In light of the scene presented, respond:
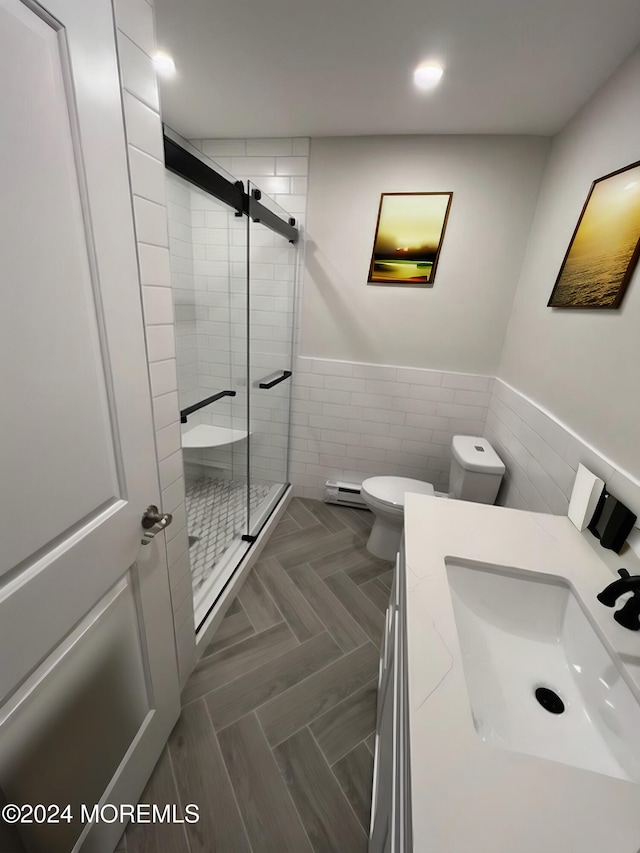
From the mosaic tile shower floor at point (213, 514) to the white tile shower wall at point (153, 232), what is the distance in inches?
31.3

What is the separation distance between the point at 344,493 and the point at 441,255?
168cm

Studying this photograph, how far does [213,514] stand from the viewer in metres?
2.17

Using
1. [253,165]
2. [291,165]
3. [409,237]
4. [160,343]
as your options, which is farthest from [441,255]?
[160,343]

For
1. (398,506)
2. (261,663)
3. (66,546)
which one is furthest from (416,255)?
(261,663)

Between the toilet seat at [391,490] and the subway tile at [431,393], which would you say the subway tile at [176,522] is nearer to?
the toilet seat at [391,490]

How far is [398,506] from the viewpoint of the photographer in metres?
1.82

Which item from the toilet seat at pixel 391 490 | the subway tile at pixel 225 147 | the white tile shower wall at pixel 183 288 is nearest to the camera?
the white tile shower wall at pixel 183 288

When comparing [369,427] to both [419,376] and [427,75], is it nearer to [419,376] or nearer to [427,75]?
[419,376]

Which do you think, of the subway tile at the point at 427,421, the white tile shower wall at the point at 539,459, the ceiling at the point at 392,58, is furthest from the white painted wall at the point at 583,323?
the subway tile at the point at 427,421

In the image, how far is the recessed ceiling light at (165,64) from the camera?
1.30m

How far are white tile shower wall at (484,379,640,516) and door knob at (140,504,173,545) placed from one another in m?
1.22

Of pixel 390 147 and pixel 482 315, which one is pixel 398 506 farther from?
pixel 390 147

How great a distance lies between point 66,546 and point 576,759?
1.03 meters

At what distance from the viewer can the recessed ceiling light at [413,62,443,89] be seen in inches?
49.4
